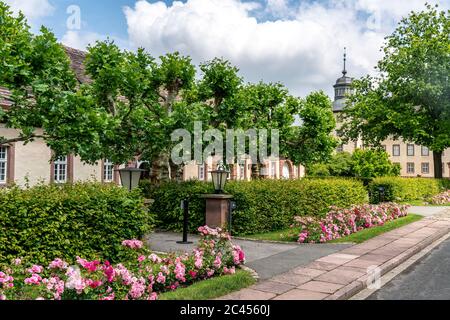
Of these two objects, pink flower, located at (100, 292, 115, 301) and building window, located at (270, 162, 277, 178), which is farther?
building window, located at (270, 162, 277, 178)

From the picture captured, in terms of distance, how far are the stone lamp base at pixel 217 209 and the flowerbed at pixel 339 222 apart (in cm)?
212

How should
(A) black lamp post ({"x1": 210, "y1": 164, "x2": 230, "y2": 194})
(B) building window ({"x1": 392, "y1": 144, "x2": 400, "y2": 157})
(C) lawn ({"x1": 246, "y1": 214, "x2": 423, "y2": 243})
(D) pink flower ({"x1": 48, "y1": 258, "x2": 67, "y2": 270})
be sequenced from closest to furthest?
(D) pink flower ({"x1": 48, "y1": 258, "x2": 67, "y2": 270}), (C) lawn ({"x1": 246, "y1": 214, "x2": 423, "y2": 243}), (A) black lamp post ({"x1": 210, "y1": 164, "x2": 230, "y2": 194}), (B) building window ({"x1": 392, "y1": 144, "x2": 400, "y2": 157})

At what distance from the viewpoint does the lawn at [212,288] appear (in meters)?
6.23

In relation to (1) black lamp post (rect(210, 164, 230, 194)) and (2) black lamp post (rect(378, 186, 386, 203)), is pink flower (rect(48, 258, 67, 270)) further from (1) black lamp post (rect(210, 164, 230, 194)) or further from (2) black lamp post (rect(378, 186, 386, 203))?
(2) black lamp post (rect(378, 186, 386, 203))

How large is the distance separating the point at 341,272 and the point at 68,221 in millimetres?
5159

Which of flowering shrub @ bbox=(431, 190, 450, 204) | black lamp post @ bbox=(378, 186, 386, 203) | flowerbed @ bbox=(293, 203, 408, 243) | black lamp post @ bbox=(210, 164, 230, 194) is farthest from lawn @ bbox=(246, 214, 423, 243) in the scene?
flowering shrub @ bbox=(431, 190, 450, 204)

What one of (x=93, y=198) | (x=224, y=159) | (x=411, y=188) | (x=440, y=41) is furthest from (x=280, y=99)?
(x=93, y=198)

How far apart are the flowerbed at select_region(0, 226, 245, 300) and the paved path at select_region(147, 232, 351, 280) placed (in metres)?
0.93

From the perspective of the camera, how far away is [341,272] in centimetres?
807

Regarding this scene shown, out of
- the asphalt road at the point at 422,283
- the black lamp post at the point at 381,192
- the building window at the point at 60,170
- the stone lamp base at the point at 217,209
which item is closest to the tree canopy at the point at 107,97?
the building window at the point at 60,170

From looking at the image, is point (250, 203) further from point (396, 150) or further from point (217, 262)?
point (396, 150)

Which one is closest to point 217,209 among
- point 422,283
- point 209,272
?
point 209,272

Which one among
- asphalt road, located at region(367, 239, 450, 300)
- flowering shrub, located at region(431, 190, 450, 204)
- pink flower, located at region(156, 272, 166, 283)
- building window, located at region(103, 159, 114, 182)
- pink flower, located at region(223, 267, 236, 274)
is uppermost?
building window, located at region(103, 159, 114, 182)

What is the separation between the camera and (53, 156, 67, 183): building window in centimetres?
1905
